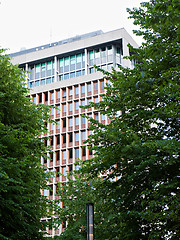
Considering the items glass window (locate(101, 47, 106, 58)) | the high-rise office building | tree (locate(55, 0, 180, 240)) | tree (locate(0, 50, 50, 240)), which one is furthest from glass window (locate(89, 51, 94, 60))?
tree (locate(55, 0, 180, 240))

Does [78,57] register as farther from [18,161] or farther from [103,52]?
[18,161]

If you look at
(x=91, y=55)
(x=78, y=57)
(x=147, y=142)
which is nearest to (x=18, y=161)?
(x=147, y=142)

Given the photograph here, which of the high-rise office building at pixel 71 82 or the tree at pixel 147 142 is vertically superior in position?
the high-rise office building at pixel 71 82

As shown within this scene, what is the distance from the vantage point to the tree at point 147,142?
1421cm

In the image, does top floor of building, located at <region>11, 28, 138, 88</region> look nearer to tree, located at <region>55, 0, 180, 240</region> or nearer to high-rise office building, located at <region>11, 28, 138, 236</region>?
high-rise office building, located at <region>11, 28, 138, 236</region>

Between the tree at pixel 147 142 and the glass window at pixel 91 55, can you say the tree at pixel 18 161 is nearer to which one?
the tree at pixel 147 142

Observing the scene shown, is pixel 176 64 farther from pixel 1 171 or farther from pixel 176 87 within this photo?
pixel 1 171

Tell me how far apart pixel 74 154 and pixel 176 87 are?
5341 centimetres

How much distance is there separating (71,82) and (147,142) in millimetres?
57620

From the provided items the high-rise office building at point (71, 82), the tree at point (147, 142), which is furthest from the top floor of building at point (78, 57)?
the tree at point (147, 142)

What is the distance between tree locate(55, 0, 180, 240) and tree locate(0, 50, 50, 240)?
10.7 ft

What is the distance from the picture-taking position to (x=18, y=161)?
1759 cm

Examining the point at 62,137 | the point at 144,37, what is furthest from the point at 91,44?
the point at 144,37

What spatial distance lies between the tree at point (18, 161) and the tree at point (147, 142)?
3.26 m
